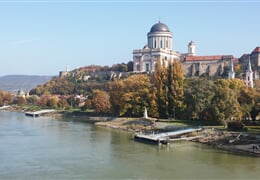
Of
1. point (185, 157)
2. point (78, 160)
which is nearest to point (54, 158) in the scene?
point (78, 160)

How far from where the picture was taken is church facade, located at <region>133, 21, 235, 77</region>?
6689 centimetres

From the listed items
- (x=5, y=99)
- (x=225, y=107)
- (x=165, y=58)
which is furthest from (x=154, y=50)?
(x=225, y=107)

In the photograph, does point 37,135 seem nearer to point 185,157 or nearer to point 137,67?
point 185,157

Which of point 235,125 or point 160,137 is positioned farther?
point 235,125

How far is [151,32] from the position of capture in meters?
71.0

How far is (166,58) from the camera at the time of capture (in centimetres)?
6831

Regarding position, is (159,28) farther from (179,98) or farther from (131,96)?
(179,98)

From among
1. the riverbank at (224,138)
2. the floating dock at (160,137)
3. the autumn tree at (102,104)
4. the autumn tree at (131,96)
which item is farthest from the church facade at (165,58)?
the floating dock at (160,137)

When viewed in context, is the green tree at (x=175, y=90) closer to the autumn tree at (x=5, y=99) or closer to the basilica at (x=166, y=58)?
the basilica at (x=166, y=58)

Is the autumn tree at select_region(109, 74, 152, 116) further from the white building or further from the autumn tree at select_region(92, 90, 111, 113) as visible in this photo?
the white building

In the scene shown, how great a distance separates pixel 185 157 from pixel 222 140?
4625 millimetres

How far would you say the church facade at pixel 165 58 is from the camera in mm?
66894

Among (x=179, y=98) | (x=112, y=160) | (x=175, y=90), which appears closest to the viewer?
(x=112, y=160)

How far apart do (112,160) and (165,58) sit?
49.3 m
